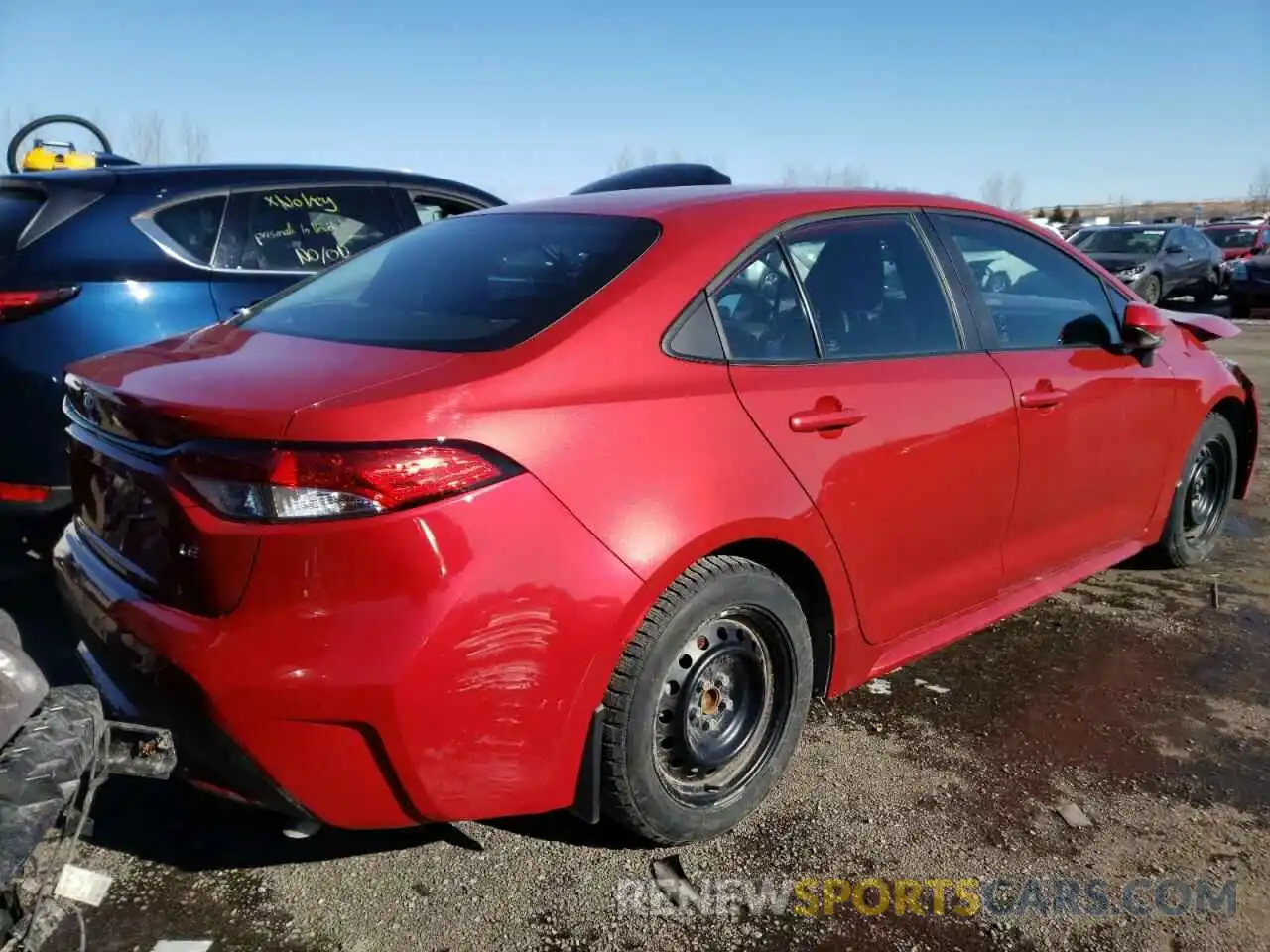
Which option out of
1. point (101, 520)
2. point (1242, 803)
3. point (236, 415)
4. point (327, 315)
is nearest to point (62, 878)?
point (101, 520)

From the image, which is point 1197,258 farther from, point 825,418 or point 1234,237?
point 825,418

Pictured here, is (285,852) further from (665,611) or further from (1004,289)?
(1004,289)

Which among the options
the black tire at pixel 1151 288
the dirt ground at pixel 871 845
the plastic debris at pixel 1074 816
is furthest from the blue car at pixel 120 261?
the black tire at pixel 1151 288

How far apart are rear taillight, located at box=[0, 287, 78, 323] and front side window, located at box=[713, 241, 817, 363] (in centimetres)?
249

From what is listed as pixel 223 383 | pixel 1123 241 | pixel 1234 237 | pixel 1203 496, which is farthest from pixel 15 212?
pixel 1234 237

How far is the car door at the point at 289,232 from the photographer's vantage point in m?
4.36

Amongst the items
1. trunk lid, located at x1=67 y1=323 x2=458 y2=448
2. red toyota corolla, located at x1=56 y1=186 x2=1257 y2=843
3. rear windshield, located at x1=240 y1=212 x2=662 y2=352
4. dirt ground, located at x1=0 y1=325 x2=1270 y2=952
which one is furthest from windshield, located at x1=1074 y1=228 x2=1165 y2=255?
trunk lid, located at x1=67 y1=323 x2=458 y2=448

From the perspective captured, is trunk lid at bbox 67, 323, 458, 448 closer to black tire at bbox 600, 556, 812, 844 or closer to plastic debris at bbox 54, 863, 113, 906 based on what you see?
black tire at bbox 600, 556, 812, 844

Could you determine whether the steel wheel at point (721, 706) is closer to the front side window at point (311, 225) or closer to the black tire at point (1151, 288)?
the front side window at point (311, 225)

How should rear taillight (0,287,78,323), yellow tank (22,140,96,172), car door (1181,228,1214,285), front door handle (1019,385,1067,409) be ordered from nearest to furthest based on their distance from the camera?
1. front door handle (1019,385,1067,409)
2. rear taillight (0,287,78,323)
3. yellow tank (22,140,96,172)
4. car door (1181,228,1214,285)

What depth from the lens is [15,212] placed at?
395cm

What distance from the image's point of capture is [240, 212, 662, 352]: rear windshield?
8.13 ft

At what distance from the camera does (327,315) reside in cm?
279

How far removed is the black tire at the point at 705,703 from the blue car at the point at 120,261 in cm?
238
